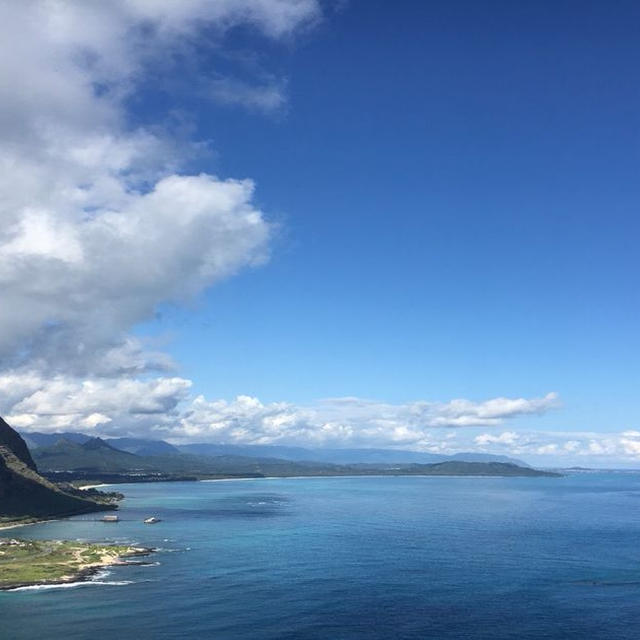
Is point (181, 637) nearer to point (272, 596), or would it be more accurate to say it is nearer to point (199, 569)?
point (272, 596)

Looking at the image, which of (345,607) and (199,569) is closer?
(345,607)

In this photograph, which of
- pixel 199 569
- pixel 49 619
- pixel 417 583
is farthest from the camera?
pixel 199 569

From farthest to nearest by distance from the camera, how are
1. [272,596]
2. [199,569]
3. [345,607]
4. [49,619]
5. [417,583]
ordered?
[199,569]
[417,583]
[272,596]
[345,607]
[49,619]

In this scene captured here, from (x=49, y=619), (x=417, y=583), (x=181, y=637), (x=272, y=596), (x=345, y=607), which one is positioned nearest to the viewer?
(x=181, y=637)

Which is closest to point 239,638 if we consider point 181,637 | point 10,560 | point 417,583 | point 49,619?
point 181,637

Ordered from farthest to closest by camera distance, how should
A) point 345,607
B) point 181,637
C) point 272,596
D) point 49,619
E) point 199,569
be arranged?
1. point 199,569
2. point 272,596
3. point 345,607
4. point 49,619
5. point 181,637

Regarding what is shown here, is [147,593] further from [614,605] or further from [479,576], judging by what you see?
[614,605]

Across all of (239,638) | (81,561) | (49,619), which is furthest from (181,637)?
(81,561)

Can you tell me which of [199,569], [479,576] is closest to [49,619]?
[199,569]

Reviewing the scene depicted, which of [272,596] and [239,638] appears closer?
[239,638]
